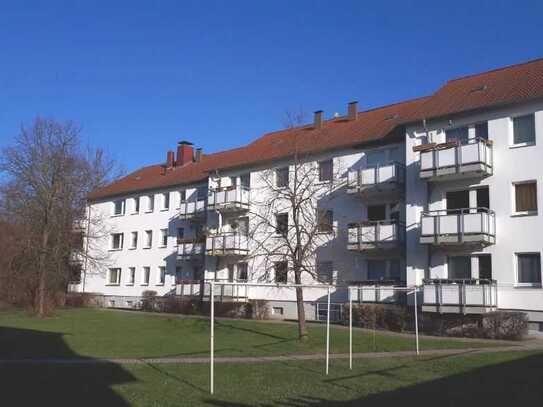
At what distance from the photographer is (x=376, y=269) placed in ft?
100

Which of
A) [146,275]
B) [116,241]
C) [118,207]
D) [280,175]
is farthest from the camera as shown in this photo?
[118,207]

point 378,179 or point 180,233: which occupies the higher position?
point 378,179

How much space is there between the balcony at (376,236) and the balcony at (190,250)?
1363 centimetres

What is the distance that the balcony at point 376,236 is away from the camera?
93.8ft

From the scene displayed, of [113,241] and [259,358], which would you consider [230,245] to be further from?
[259,358]

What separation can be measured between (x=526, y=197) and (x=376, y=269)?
830cm

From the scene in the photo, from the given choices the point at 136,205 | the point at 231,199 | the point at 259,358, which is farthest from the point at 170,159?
the point at 259,358

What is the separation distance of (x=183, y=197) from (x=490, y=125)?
24919 millimetres

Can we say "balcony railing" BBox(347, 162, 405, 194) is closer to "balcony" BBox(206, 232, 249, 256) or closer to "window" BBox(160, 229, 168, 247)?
"balcony" BBox(206, 232, 249, 256)

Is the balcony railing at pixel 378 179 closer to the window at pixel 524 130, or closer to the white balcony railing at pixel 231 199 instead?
the window at pixel 524 130

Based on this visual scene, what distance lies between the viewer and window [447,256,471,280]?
86.7 ft

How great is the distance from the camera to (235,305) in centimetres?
3644

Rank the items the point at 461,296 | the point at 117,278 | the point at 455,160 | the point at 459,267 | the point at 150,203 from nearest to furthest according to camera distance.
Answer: the point at 461,296 → the point at 455,160 → the point at 459,267 → the point at 150,203 → the point at 117,278

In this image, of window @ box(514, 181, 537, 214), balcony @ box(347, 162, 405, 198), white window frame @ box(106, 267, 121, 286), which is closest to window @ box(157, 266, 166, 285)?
white window frame @ box(106, 267, 121, 286)
